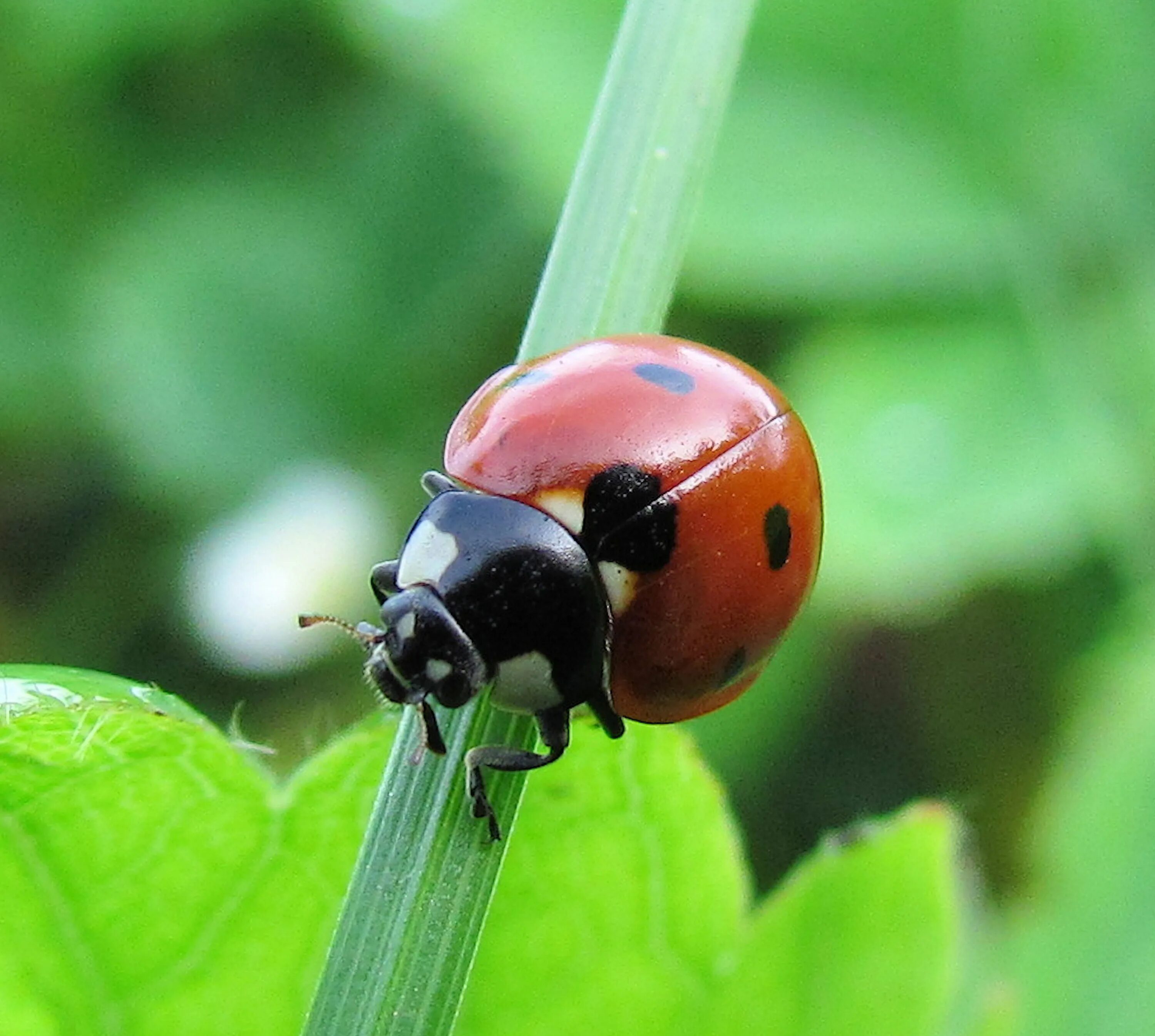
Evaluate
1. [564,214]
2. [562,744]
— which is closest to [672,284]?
[564,214]

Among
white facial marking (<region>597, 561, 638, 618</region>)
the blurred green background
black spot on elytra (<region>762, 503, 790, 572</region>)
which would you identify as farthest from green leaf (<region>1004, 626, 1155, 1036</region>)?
white facial marking (<region>597, 561, 638, 618</region>)

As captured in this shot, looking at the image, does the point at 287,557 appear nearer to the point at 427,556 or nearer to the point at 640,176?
the point at 427,556

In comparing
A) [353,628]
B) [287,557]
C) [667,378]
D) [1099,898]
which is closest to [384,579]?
[353,628]

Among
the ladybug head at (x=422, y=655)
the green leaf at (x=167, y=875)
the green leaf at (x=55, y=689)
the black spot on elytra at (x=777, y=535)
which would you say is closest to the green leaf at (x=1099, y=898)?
the black spot on elytra at (x=777, y=535)

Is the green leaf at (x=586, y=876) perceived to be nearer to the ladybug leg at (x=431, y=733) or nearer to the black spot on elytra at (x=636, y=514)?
the ladybug leg at (x=431, y=733)

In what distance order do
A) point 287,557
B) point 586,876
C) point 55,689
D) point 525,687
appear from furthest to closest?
point 287,557 < point 525,687 < point 586,876 < point 55,689

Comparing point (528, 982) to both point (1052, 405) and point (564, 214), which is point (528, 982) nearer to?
point (564, 214)
